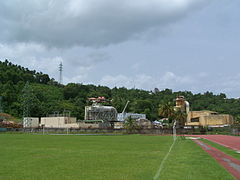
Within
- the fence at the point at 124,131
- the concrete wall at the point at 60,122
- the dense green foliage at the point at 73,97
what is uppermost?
the dense green foliage at the point at 73,97

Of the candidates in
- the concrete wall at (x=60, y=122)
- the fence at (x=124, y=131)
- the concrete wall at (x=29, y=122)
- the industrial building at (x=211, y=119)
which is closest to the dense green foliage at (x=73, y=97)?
the concrete wall at (x=29, y=122)

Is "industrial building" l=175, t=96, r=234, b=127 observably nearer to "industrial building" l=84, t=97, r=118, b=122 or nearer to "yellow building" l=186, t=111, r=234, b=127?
"yellow building" l=186, t=111, r=234, b=127

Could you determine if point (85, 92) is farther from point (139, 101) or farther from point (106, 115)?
point (106, 115)

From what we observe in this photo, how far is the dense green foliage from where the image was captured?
4882 inches

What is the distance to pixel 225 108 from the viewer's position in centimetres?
14000

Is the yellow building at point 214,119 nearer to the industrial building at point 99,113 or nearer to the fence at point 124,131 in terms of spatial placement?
the fence at point 124,131

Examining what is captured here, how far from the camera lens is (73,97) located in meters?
158

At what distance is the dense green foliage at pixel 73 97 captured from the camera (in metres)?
124

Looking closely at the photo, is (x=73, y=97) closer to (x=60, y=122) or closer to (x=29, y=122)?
(x=29, y=122)

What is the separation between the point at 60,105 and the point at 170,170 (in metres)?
124

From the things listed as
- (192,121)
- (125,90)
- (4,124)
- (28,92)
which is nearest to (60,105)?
(28,92)

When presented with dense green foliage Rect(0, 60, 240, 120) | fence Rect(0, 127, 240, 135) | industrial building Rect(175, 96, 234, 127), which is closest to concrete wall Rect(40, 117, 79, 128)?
fence Rect(0, 127, 240, 135)

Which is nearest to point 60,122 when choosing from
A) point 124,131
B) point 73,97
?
point 124,131

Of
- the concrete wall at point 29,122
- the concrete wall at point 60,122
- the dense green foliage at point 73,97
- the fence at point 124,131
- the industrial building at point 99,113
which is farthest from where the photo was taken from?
the dense green foliage at point 73,97
